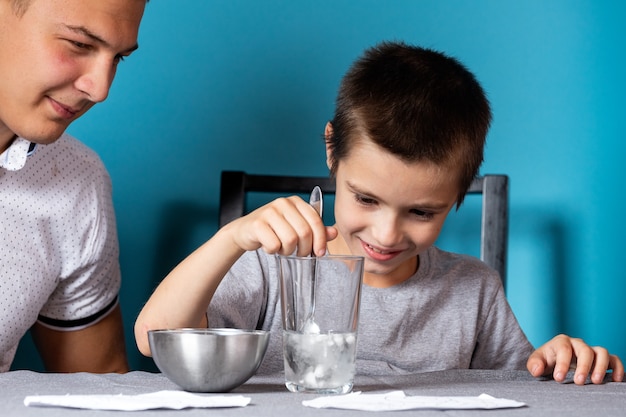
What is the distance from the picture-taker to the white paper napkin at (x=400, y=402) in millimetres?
721

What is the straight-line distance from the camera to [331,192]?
163 cm

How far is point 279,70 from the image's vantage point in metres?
1.77

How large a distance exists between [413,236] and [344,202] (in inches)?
4.4

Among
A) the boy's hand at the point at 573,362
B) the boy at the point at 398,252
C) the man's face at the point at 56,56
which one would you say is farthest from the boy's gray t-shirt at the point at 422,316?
the man's face at the point at 56,56

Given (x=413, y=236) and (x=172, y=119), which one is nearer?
(x=413, y=236)

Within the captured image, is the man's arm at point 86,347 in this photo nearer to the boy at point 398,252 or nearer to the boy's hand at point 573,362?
the boy at point 398,252

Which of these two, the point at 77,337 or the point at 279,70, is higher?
the point at 279,70

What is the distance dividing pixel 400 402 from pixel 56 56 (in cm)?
77

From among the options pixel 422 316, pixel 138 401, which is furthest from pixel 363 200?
pixel 138 401

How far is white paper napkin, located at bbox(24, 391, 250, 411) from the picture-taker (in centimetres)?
69

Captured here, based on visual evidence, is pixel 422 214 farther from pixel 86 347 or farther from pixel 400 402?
pixel 86 347

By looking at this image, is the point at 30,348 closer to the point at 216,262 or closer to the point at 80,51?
the point at 80,51

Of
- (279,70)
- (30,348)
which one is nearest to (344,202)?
(279,70)

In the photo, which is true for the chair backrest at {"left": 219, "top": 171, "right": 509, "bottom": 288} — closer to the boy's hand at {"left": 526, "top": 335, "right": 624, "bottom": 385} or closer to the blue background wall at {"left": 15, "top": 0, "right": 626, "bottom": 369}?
the blue background wall at {"left": 15, "top": 0, "right": 626, "bottom": 369}
